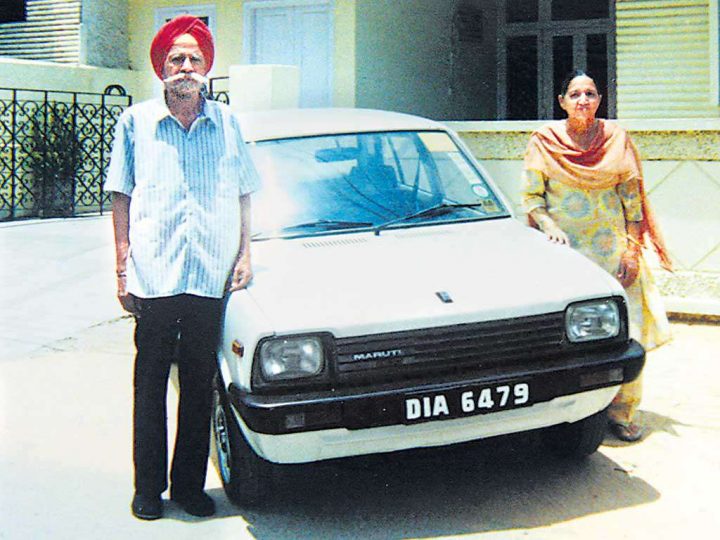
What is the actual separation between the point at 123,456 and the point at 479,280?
6.67 feet

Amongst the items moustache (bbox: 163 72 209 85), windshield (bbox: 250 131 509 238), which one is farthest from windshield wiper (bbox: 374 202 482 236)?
moustache (bbox: 163 72 209 85)

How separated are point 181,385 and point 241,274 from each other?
522 millimetres

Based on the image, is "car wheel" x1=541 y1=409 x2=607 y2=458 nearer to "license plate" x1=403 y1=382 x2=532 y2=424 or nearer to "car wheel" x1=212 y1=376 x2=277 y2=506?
"license plate" x1=403 y1=382 x2=532 y2=424

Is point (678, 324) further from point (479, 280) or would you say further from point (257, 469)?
point (257, 469)

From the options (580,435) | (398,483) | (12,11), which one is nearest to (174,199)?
(398,483)

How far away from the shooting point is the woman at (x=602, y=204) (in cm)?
460

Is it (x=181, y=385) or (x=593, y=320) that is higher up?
(x=593, y=320)

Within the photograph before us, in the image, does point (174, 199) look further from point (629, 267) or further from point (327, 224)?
point (629, 267)

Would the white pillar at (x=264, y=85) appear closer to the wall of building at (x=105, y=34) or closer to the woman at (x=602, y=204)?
the wall of building at (x=105, y=34)

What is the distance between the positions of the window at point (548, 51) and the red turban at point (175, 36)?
11240mm

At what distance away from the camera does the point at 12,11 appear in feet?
50.9

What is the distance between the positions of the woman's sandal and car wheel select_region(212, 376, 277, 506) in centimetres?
191

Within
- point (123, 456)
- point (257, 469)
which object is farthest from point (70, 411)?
point (257, 469)

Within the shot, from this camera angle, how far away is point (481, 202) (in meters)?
4.72
